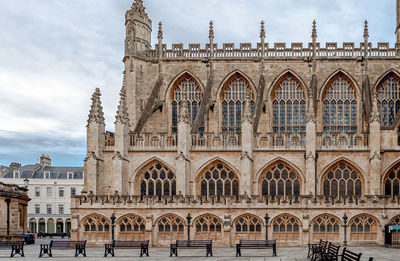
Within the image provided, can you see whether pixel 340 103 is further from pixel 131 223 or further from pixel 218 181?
pixel 131 223

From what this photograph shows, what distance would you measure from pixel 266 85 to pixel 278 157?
8.21 m

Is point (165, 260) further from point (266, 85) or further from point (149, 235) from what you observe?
point (266, 85)

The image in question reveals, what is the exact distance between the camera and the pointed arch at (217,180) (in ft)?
123

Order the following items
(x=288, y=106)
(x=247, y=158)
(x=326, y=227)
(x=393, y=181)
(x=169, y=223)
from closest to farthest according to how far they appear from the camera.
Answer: (x=326, y=227), (x=169, y=223), (x=247, y=158), (x=393, y=181), (x=288, y=106)

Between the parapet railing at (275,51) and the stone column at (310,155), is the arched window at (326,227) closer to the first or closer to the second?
the stone column at (310,155)

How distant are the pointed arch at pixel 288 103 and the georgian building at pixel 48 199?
40397mm

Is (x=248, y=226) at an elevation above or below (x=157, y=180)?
below

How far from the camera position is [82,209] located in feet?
102

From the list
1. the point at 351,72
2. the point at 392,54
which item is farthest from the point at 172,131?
the point at 392,54

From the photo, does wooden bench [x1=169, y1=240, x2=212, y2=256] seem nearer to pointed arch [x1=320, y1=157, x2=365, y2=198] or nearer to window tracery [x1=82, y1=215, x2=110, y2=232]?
window tracery [x1=82, y1=215, x2=110, y2=232]

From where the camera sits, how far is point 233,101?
43031 millimetres

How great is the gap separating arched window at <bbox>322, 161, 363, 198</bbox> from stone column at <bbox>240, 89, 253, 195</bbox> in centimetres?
561

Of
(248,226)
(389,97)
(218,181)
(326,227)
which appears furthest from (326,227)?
(389,97)

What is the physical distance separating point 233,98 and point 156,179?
10687 millimetres
